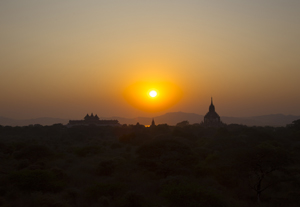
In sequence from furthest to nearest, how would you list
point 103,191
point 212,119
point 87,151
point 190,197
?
point 212,119 < point 87,151 < point 103,191 < point 190,197

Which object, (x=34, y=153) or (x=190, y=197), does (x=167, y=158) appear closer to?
(x=190, y=197)

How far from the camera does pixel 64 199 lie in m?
17.7

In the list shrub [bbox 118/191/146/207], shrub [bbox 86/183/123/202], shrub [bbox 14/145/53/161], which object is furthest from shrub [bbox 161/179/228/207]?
shrub [bbox 14/145/53/161]

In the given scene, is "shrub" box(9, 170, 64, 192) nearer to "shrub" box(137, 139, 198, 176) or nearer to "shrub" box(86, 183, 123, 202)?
"shrub" box(86, 183, 123, 202)

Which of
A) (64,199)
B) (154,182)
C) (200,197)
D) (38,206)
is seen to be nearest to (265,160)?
(200,197)

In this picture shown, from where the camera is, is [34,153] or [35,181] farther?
[34,153]

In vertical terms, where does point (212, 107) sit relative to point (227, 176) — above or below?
above

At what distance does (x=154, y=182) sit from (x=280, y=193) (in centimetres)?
940

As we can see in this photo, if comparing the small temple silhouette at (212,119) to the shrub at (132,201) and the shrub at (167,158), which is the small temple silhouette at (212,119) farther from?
the shrub at (132,201)

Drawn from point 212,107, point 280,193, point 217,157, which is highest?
point 212,107

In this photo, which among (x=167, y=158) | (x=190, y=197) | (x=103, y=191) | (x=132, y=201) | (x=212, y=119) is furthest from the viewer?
(x=212, y=119)

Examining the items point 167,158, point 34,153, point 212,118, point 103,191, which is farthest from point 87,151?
point 212,118

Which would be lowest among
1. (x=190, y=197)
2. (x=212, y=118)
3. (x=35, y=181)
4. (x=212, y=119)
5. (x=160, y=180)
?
(x=190, y=197)

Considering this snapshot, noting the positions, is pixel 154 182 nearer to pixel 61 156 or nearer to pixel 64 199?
pixel 64 199
